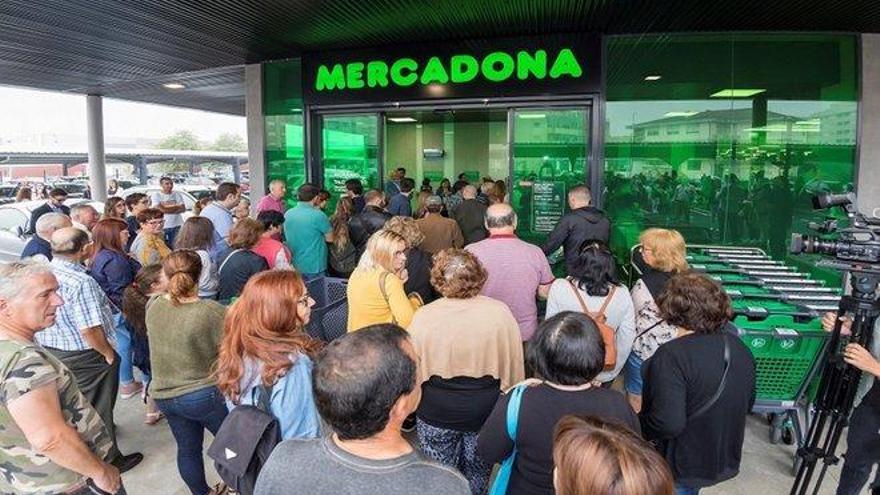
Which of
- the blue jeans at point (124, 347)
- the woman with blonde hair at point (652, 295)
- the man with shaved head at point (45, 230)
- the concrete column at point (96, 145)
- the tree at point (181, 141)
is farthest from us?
the tree at point (181, 141)

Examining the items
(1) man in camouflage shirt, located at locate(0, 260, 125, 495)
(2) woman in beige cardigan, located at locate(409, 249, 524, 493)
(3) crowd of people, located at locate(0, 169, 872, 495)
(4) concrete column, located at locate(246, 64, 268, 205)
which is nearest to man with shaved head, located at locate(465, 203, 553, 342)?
(3) crowd of people, located at locate(0, 169, 872, 495)

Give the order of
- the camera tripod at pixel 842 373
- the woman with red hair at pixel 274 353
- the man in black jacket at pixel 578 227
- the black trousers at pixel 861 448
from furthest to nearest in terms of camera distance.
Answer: the man in black jacket at pixel 578 227, the black trousers at pixel 861 448, the camera tripod at pixel 842 373, the woman with red hair at pixel 274 353

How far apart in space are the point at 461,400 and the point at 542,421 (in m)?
0.88

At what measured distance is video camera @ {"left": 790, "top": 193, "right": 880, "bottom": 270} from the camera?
262 cm

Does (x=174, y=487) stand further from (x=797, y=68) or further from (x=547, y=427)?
(x=797, y=68)

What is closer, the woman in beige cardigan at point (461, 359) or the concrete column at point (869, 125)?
the woman in beige cardigan at point (461, 359)

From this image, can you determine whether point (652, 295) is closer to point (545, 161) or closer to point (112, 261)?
point (112, 261)

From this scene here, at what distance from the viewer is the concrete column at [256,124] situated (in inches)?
348

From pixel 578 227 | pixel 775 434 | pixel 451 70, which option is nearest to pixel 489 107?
pixel 451 70

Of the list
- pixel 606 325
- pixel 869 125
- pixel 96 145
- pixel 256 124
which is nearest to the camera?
pixel 606 325

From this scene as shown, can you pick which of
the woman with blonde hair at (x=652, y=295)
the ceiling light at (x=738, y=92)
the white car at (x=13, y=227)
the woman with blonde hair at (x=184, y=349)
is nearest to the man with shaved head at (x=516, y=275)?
the woman with blonde hair at (x=652, y=295)

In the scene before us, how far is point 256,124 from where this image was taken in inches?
350

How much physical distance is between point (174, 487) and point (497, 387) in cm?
229

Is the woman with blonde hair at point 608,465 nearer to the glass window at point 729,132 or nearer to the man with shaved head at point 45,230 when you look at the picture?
the man with shaved head at point 45,230
